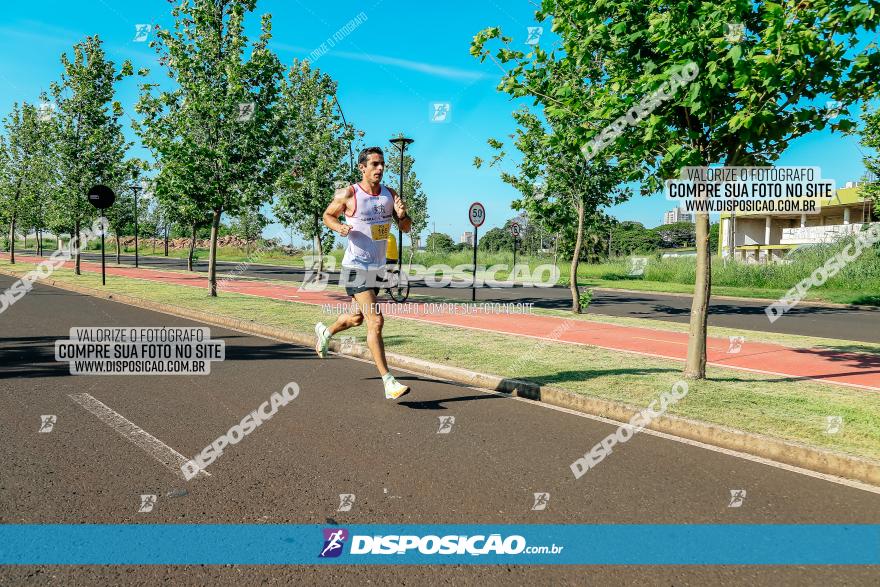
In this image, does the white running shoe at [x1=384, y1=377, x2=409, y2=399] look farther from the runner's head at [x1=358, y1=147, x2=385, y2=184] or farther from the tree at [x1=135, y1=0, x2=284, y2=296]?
the tree at [x1=135, y1=0, x2=284, y2=296]

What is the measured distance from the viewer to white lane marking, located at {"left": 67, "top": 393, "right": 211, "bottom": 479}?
4188 millimetres

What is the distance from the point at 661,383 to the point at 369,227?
3.74 m

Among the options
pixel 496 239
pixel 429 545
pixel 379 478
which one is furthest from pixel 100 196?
pixel 496 239

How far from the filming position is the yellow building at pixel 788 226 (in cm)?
4325

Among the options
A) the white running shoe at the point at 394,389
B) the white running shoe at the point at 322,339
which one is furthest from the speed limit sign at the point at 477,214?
the white running shoe at the point at 394,389

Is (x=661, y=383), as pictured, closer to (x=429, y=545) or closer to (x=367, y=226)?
(x=367, y=226)

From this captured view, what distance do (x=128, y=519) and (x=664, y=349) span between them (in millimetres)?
8311

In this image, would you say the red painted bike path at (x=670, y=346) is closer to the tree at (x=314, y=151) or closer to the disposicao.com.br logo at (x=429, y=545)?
the disposicao.com.br logo at (x=429, y=545)

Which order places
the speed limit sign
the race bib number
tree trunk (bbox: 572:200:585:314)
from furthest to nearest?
the speed limit sign < tree trunk (bbox: 572:200:585:314) < the race bib number

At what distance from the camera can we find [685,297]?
73.5 ft

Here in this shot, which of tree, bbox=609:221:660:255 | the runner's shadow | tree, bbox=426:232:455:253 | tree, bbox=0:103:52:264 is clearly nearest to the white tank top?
the runner's shadow

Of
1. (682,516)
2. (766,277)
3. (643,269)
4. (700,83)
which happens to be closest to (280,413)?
(682,516)

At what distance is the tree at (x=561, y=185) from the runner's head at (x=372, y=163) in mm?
9314

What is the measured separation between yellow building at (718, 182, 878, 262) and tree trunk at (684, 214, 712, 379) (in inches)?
1487
